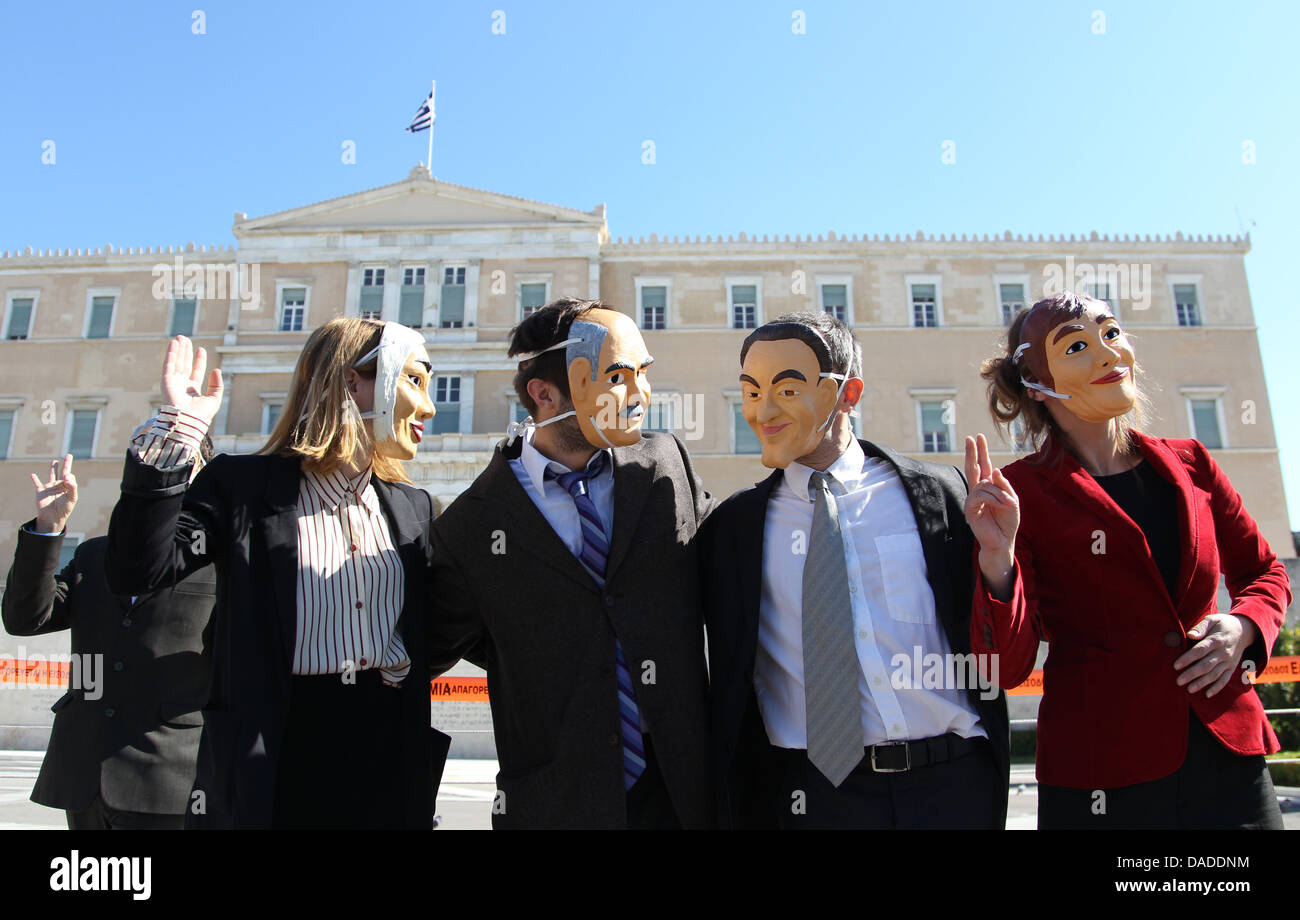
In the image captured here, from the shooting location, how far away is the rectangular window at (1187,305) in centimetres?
3184

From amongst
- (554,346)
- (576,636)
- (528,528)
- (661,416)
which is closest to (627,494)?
(528,528)

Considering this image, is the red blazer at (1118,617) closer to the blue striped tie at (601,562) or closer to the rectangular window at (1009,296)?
the blue striped tie at (601,562)

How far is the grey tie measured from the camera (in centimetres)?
293

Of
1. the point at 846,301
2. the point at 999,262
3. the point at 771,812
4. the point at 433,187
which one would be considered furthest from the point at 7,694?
the point at 999,262

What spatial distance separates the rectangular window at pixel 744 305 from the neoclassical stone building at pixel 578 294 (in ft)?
0.26

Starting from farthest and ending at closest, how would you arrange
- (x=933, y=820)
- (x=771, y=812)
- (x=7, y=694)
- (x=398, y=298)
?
(x=398, y=298) → (x=7, y=694) → (x=771, y=812) → (x=933, y=820)

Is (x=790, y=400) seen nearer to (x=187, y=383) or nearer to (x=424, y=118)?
(x=187, y=383)

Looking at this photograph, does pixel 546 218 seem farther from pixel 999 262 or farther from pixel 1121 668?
pixel 1121 668

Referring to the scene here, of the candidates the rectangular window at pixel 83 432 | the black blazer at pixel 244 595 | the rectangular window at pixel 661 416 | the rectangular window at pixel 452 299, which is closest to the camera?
the black blazer at pixel 244 595

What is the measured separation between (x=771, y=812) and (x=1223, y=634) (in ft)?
5.21

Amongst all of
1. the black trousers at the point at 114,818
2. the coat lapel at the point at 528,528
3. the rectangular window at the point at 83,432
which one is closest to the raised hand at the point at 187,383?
the coat lapel at the point at 528,528

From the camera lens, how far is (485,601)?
3.26 m

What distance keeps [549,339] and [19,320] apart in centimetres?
3776
